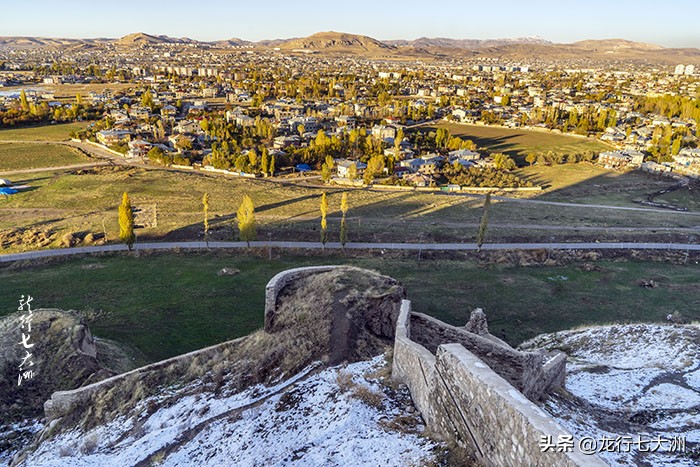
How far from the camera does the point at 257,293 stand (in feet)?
106

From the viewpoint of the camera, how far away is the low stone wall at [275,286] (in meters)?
18.3

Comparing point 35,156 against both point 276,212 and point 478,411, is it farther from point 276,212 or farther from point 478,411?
point 478,411

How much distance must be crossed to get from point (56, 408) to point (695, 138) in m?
116

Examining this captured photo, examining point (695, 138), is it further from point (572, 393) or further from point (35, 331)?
point (35, 331)

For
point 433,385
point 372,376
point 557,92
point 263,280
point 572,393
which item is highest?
point 557,92

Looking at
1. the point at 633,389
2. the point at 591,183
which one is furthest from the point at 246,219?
the point at 591,183

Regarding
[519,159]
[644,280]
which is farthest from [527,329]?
[519,159]

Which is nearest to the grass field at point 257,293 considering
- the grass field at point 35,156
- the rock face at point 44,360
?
the rock face at point 44,360

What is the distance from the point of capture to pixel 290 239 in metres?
43.9

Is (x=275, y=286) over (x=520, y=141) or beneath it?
over

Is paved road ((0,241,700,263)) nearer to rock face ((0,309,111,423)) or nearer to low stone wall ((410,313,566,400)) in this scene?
rock face ((0,309,111,423))

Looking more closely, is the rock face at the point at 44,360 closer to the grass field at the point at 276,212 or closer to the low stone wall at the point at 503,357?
the low stone wall at the point at 503,357

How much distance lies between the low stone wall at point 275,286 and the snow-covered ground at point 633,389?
10.2 m

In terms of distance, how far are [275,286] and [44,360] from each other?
34.2 ft
